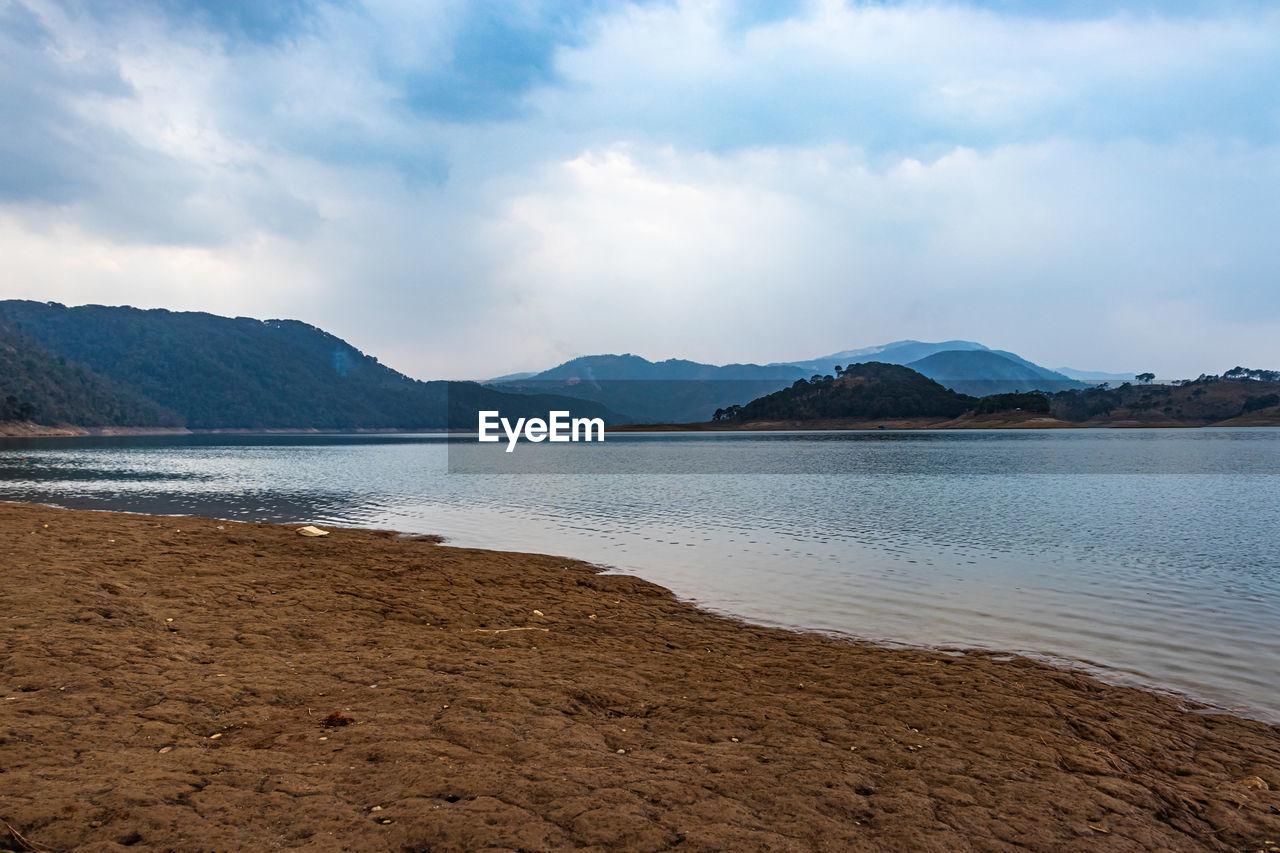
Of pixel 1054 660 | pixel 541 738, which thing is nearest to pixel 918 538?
pixel 1054 660

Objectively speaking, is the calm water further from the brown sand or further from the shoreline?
the brown sand

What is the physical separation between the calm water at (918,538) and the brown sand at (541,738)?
2856 mm

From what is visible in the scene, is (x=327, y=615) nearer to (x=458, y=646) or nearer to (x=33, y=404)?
(x=458, y=646)

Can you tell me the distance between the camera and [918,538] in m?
26.3

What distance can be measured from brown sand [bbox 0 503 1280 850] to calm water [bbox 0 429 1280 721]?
2856mm

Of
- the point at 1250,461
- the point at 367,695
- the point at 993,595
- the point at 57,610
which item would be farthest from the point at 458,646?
the point at 1250,461

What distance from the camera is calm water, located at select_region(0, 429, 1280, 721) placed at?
14.3m

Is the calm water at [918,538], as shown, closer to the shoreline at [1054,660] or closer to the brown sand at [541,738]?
the shoreline at [1054,660]

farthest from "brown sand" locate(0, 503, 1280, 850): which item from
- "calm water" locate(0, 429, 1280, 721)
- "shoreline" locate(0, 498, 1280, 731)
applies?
"calm water" locate(0, 429, 1280, 721)

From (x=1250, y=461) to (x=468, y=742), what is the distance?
285ft

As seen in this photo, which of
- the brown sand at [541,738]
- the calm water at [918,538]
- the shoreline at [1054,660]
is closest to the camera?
the brown sand at [541,738]

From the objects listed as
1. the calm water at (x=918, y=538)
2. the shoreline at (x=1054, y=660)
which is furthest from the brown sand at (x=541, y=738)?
the calm water at (x=918, y=538)

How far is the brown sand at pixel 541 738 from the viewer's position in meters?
5.75

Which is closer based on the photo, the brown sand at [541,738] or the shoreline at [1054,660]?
the brown sand at [541,738]
